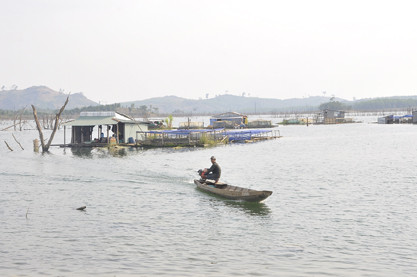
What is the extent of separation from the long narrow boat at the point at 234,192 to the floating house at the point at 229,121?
82.3 metres

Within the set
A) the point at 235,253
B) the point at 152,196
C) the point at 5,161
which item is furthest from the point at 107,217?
the point at 5,161

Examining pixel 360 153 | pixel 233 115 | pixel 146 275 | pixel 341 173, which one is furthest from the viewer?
pixel 233 115

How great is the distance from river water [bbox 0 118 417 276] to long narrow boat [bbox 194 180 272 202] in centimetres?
44

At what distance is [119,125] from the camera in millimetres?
61406

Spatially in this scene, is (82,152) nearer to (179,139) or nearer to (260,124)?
(179,139)

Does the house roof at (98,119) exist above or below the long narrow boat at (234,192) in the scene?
above

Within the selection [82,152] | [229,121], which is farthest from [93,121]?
[229,121]

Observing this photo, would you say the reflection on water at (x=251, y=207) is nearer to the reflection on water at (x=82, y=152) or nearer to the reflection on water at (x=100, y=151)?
the reflection on water at (x=100, y=151)

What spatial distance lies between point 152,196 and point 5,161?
2779 cm

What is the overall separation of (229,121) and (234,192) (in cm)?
9005

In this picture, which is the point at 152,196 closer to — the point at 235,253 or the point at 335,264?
the point at 235,253

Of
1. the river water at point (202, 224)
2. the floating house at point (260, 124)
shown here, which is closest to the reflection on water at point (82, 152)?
the river water at point (202, 224)

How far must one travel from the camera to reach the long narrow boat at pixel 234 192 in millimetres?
24181

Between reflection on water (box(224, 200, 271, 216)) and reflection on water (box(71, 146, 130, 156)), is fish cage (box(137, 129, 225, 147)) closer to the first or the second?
reflection on water (box(71, 146, 130, 156))
